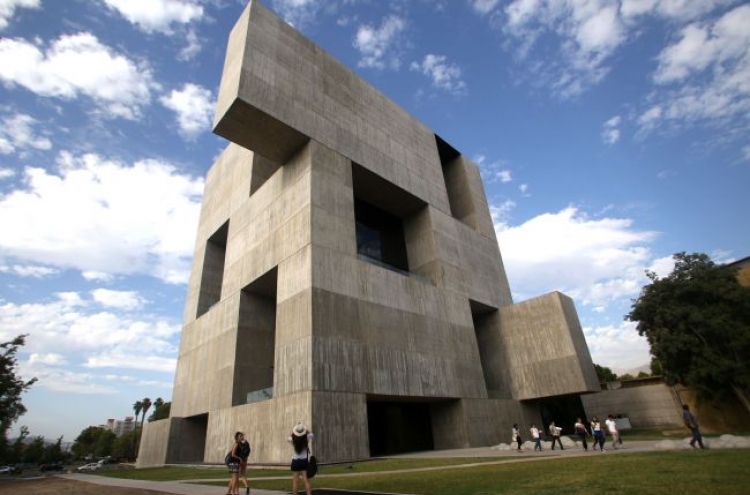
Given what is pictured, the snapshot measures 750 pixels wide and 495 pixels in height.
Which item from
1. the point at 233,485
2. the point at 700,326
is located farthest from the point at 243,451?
the point at 700,326

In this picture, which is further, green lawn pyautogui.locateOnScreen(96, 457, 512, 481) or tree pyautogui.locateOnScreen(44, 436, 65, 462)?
tree pyautogui.locateOnScreen(44, 436, 65, 462)

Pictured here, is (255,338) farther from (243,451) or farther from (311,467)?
(311,467)

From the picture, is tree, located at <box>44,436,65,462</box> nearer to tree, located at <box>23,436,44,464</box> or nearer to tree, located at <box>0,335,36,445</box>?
tree, located at <box>23,436,44,464</box>

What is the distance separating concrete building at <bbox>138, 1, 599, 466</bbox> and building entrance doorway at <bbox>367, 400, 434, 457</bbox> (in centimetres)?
9

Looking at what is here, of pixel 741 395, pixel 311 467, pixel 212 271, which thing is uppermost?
pixel 212 271

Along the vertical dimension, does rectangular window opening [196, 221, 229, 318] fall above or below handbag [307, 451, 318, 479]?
above

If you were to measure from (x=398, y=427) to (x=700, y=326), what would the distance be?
2028cm

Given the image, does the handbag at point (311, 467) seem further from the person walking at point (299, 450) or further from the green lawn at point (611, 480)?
the green lawn at point (611, 480)

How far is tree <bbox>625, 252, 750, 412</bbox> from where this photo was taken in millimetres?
23750

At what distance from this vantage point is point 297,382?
699 inches

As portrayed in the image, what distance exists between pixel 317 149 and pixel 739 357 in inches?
1144

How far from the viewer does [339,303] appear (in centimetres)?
1988

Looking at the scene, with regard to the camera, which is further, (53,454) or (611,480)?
(53,454)

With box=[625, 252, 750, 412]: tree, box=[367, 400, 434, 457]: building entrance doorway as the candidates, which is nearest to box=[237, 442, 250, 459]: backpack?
box=[367, 400, 434, 457]: building entrance doorway
